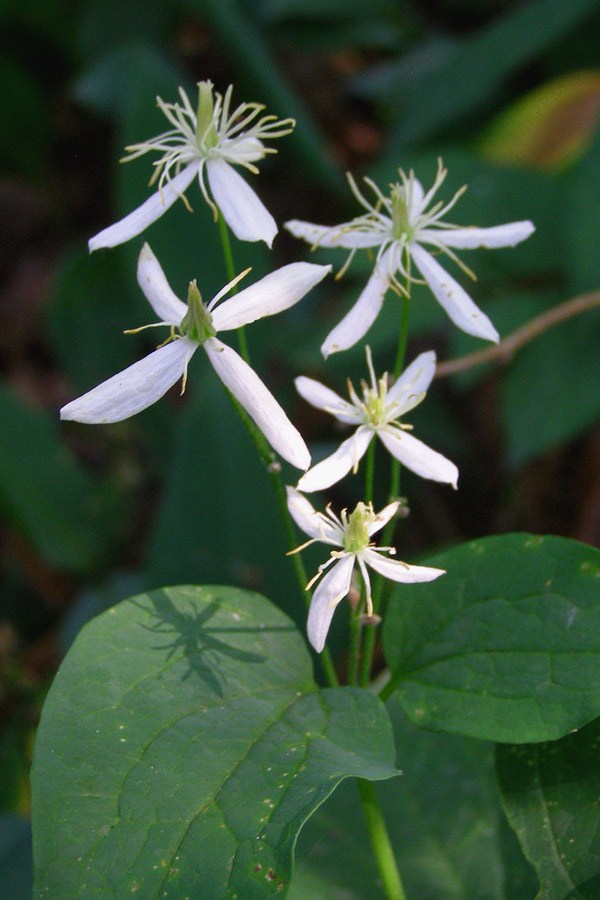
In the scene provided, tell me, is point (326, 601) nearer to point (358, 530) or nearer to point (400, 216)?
point (358, 530)

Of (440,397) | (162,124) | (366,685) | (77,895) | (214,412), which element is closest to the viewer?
(77,895)

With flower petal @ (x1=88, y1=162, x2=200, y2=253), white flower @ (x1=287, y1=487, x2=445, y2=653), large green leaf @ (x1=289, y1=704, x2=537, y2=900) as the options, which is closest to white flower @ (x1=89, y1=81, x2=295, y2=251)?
flower petal @ (x1=88, y1=162, x2=200, y2=253)

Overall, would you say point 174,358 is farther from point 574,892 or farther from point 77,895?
point 574,892

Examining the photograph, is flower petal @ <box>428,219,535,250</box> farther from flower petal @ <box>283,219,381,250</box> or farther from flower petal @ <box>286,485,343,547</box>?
flower petal @ <box>286,485,343,547</box>

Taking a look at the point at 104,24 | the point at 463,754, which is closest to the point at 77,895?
the point at 463,754

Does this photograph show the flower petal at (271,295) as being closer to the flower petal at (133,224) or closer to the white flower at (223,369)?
the white flower at (223,369)

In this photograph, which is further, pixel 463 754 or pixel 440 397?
pixel 440 397
